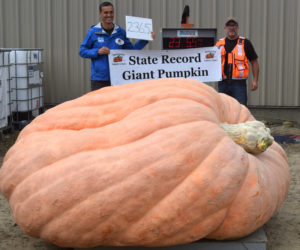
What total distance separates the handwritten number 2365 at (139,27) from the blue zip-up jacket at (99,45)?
14cm

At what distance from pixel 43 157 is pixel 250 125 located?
132 cm

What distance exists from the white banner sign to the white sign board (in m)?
0.29

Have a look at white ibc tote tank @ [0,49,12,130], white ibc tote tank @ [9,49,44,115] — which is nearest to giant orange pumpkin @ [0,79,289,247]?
white ibc tote tank @ [0,49,12,130]

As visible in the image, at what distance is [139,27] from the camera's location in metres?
6.86

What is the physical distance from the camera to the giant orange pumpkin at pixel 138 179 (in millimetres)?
2766

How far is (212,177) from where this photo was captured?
283 cm

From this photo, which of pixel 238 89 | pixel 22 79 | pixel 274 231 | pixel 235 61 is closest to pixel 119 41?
pixel 235 61

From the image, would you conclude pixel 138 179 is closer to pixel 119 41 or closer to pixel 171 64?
pixel 119 41

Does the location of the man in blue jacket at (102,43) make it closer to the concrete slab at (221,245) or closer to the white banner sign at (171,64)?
the white banner sign at (171,64)

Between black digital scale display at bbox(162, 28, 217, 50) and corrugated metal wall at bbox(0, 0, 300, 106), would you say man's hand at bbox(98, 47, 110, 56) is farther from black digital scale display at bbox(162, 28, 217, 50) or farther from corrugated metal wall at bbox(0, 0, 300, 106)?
corrugated metal wall at bbox(0, 0, 300, 106)

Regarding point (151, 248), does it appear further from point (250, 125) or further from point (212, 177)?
point (250, 125)

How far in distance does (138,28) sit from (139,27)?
26 millimetres

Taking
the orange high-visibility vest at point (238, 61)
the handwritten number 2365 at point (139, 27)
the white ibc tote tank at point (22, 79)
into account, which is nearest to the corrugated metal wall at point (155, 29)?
the white ibc tote tank at point (22, 79)

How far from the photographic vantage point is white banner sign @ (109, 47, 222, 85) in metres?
7.08
